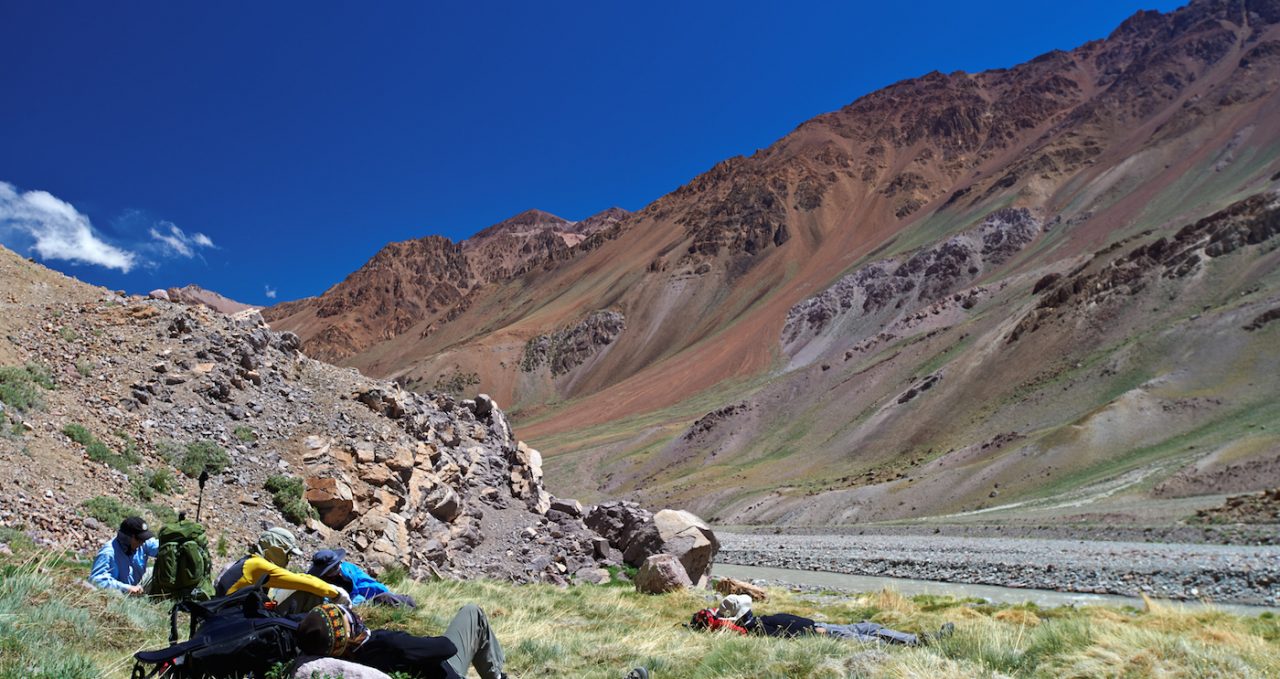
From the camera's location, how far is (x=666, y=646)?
7848 mm

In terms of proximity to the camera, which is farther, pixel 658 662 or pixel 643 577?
pixel 643 577

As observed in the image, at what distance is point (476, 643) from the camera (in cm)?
596

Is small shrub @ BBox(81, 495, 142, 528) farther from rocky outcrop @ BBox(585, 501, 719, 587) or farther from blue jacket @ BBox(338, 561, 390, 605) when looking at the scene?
rocky outcrop @ BBox(585, 501, 719, 587)

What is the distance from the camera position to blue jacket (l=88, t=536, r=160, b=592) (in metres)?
7.14

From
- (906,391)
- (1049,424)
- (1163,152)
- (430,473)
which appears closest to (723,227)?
(1163,152)

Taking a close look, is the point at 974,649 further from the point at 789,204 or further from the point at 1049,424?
the point at 789,204

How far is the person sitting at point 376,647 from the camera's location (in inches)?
187

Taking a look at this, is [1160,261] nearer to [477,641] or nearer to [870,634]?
[870,634]

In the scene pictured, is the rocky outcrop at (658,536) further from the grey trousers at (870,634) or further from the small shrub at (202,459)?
the small shrub at (202,459)

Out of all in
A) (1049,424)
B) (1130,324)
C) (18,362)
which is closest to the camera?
(18,362)

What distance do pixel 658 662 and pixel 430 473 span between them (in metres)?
11.7

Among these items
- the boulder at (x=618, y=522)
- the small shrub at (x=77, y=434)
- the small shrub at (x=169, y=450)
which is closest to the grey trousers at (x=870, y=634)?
the small shrub at (x=169, y=450)

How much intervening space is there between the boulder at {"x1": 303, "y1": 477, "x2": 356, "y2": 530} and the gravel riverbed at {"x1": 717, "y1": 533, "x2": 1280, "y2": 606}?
18111mm

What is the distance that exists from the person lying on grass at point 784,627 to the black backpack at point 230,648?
5.55m
